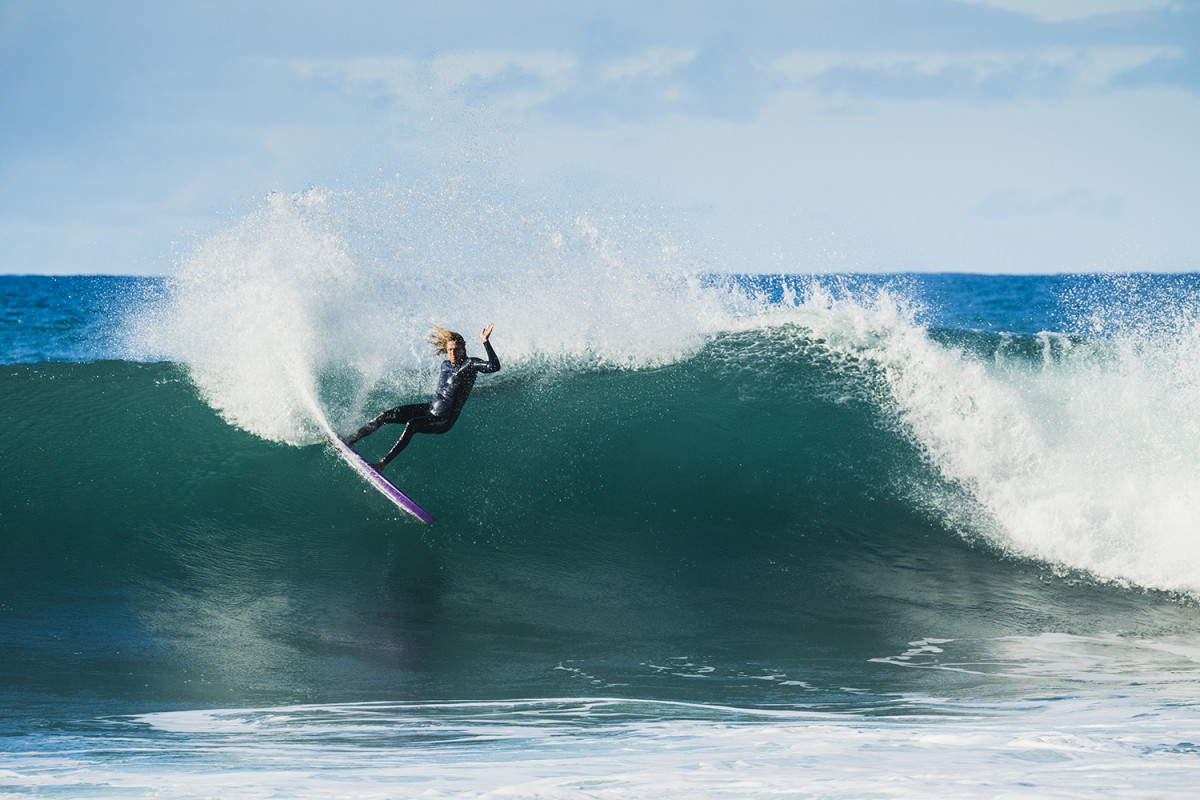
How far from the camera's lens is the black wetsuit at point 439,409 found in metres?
6.95

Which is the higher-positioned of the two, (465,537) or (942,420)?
(942,420)

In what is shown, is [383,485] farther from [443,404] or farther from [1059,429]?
[1059,429]

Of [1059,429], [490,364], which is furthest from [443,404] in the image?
[1059,429]

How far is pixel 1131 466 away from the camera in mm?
7574

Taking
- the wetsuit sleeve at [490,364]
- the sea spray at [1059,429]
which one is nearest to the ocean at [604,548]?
the sea spray at [1059,429]

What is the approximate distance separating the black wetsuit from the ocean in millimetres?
681

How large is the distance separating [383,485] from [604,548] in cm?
161

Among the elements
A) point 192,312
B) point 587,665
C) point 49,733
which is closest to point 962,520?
point 587,665

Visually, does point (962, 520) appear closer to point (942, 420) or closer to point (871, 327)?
point (942, 420)

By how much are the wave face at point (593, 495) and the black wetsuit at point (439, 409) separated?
2.25ft

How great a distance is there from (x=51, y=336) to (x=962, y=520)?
25919 millimetres

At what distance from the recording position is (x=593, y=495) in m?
7.66

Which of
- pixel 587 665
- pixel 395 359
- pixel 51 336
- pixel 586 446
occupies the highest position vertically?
pixel 51 336

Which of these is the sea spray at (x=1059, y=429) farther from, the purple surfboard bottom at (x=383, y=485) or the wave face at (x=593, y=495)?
the purple surfboard bottom at (x=383, y=485)
